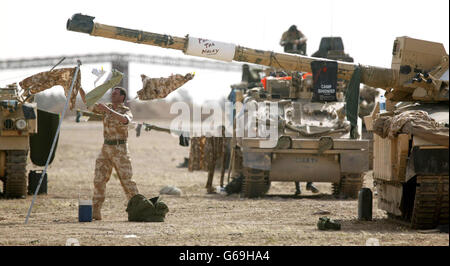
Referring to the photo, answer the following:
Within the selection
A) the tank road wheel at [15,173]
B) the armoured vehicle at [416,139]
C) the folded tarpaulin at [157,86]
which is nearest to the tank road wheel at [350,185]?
the armoured vehicle at [416,139]

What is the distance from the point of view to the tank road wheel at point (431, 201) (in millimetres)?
10523

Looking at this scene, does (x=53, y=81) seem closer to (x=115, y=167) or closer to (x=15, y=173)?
(x=115, y=167)

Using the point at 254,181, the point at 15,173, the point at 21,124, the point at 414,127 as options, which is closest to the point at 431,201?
the point at 414,127

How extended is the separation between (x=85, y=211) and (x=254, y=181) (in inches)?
211

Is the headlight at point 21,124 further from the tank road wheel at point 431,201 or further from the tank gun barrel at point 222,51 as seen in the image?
the tank road wheel at point 431,201

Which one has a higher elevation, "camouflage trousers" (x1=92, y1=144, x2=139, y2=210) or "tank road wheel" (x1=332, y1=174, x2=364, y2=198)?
"camouflage trousers" (x1=92, y1=144, x2=139, y2=210)

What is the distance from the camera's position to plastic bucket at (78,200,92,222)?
1196 cm

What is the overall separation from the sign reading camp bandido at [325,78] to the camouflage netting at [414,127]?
98cm

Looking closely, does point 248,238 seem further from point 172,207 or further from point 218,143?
point 218,143

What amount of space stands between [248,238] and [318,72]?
3299mm

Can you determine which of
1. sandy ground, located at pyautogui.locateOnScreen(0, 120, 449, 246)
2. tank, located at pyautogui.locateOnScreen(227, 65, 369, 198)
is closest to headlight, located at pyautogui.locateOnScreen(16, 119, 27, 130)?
sandy ground, located at pyautogui.locateOnScreen(0, 120, 449, 246)

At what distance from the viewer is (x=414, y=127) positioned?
1045 centimetres

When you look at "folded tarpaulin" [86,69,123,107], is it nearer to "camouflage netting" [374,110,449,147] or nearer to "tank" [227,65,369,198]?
"camouflage netting" [374,110,449,147]

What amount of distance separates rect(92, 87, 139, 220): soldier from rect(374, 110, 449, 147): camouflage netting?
330 centimetres
